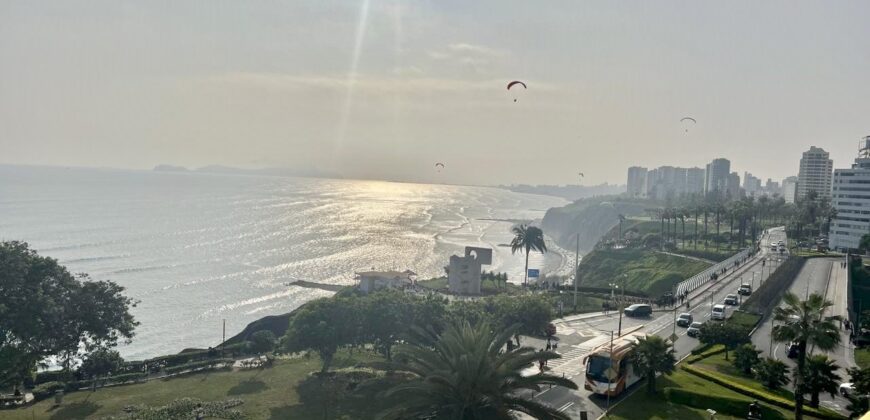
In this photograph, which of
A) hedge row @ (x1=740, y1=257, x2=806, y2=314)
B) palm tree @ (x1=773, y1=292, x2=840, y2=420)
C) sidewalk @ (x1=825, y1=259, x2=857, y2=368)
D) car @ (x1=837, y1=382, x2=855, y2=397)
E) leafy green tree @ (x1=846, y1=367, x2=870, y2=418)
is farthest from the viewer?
hedge row @ (x1=740, y1=257, x2=806, y2=314)

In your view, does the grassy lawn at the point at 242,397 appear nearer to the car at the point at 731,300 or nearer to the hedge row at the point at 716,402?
the hedge row at the point at 716,402

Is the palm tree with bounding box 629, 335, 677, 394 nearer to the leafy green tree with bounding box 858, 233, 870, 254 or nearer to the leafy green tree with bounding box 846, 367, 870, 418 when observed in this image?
the leafy green tree with bounding box 846, 367, 870, 418

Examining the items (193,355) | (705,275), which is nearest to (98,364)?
(193,355)

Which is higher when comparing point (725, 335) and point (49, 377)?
point (725, 335)

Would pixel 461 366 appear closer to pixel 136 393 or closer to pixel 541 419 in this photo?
pixel 541 419

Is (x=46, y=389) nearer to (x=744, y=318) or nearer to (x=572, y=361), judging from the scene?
(x=572, y=361)

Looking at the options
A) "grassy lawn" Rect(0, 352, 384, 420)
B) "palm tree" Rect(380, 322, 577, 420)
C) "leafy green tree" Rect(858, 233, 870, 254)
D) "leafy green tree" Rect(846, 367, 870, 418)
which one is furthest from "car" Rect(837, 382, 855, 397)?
"leafy green tree" Rect(858, 233, 870, 254)
